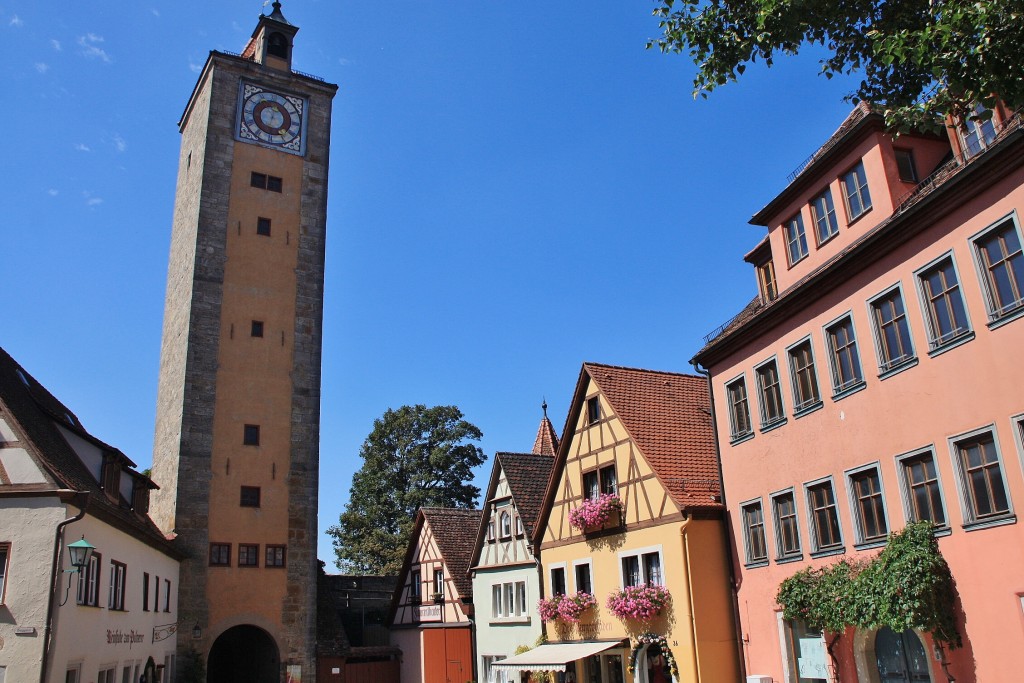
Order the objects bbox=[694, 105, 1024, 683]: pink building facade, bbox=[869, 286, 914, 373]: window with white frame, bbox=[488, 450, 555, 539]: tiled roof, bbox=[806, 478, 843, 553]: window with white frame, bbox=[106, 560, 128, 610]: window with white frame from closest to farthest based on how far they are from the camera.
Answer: bbox=[694, 105, 1024, 683]: pink building facade
bbox=[869, 286, 914, 373]: window with white frame
bbox=[806, 478, 843, 553]: window with white frame
bbox=[106, 560, 128, 610]: window with white frame
bbox=[488, 450, 555, 539]: tiled roof

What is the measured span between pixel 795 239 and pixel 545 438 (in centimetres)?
1822

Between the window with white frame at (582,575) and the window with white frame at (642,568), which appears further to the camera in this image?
the window with white frame at (582,575)

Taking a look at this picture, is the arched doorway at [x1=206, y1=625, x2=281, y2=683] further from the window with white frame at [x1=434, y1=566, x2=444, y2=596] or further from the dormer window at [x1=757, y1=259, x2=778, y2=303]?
the dormer window at [x1=757, y1=259, x2=778, y2=303]

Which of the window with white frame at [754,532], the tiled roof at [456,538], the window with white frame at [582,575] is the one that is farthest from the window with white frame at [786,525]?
the tiled roof at [456,538]

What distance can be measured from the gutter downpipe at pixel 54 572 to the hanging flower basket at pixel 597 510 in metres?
11.2

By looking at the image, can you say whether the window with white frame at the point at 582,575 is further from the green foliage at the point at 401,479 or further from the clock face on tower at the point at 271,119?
the green foliage at the point at 401,479

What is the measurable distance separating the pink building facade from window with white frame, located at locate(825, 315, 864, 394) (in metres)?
0.03

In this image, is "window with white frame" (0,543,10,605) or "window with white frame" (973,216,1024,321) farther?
"window with white frame" (0,543,10,605)

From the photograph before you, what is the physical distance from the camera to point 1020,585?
1112 cm

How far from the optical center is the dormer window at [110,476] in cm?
2158

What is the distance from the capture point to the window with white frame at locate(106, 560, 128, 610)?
19.3 metres

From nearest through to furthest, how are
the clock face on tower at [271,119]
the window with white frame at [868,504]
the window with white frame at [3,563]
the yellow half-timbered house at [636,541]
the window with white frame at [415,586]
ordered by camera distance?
the window with white frame at [868,504], the window with white frame at [3,563], the yellow half-timbered house at [636,541], the window with white frame at [415,586], the clock face on tower at [271,119]

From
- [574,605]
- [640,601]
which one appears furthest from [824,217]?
[574,605]

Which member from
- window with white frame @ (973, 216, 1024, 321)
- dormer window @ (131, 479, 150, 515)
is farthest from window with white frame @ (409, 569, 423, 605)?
window with white frame @ (973, 216, 1024, 321)
